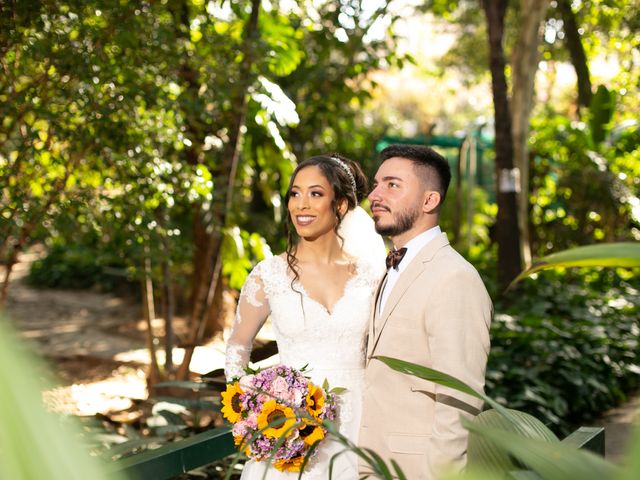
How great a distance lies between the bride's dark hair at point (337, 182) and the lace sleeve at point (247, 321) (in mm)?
145

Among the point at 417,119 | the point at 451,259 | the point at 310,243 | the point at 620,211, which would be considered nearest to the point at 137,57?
the point at 310,243

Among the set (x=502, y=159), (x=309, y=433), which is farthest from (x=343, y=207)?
(x=502, y=159)

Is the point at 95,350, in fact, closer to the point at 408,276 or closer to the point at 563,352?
the point at 563,352

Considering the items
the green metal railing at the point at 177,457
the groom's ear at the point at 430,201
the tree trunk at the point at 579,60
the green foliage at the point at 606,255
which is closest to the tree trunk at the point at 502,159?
the tree trunk at the point at 579,60

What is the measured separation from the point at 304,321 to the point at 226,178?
127 inches

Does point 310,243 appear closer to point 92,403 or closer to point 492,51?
point 92,403

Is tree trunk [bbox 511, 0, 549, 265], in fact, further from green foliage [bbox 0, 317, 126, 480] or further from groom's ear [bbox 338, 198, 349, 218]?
green foliage [bbox 0, 317, 126, 480]

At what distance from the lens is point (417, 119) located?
50.1m

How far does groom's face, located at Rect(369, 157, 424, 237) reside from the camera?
2.58 meters

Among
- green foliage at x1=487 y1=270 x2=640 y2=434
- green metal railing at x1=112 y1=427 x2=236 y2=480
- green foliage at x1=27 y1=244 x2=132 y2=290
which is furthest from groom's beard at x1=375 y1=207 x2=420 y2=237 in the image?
A: green foliage at x1=27 y1=244 x2=132 y2=290

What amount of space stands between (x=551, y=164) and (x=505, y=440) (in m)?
12.5

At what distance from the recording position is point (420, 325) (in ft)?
8.11

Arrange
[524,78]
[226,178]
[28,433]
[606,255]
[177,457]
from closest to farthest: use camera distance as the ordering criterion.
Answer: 1. [28,433]
2. [606,255]
3. [177,457]
4. [226,178]
5. [524,78]

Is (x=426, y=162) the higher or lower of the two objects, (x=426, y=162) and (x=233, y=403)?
the higher
